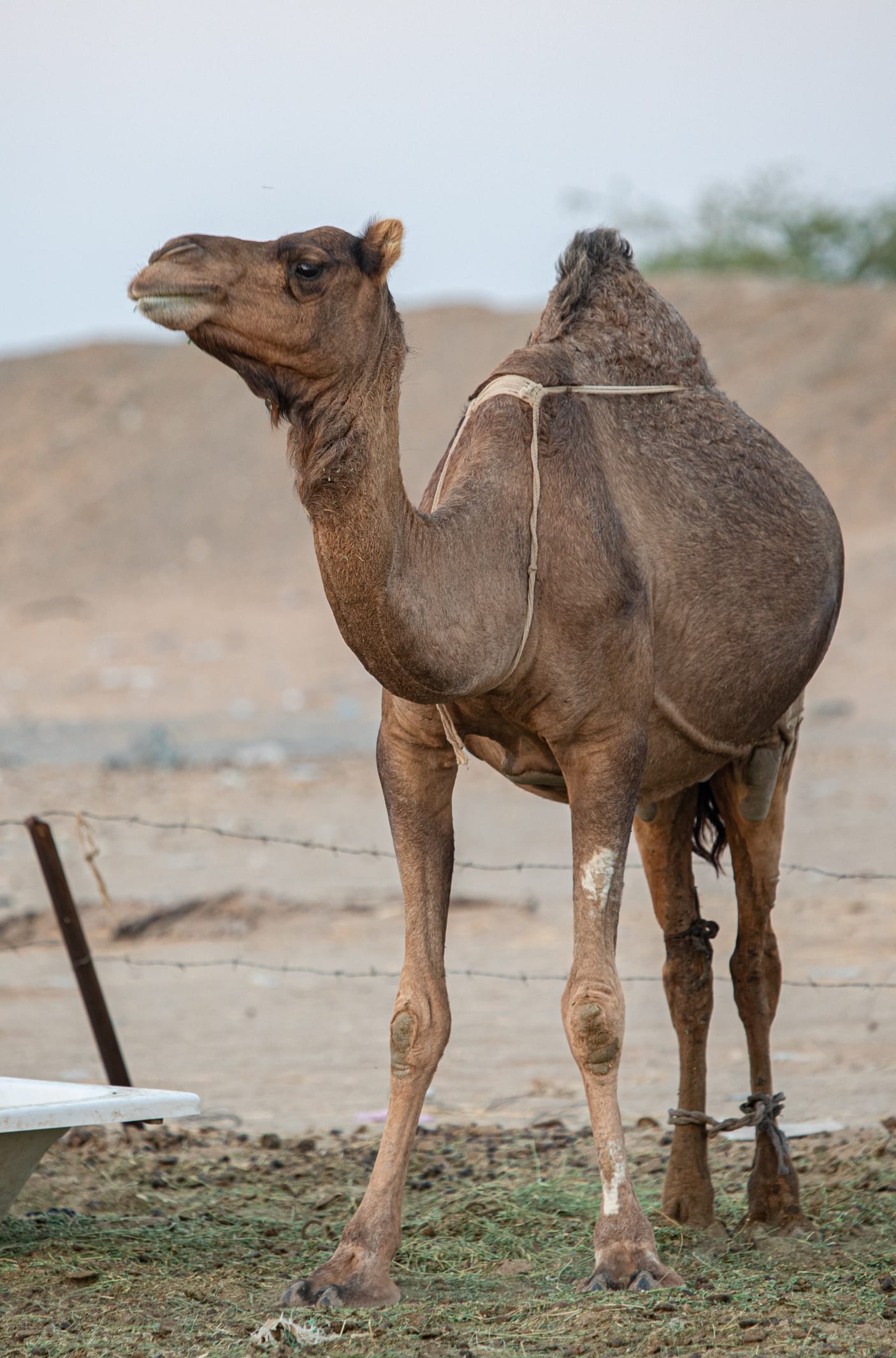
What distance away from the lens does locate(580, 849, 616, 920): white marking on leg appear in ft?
14.3

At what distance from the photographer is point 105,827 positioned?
12.8 meters

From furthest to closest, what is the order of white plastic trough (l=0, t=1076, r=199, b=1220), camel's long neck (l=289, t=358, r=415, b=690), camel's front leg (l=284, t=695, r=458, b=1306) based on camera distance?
white plastic trough (l=0, t=1076, r=199, b=1220), camel's front leg (l=284, t=695, r=458, b=1306), camel's long neck (l=289, t=358, r=415, b=690)

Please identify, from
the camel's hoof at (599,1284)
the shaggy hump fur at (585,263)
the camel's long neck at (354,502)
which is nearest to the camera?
the camel's long neck at (354,502)

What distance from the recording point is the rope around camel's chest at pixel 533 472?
4266mm

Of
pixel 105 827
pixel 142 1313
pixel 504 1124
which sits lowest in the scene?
pixel 142 1313

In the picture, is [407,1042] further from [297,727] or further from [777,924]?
[297,727]

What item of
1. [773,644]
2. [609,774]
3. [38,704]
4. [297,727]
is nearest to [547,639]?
[609,774]

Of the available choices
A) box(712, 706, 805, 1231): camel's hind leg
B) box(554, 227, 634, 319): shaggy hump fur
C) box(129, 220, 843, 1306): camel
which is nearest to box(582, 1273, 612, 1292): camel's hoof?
box(129, 220, 843, 1306): camel

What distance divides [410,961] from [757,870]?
165 cm

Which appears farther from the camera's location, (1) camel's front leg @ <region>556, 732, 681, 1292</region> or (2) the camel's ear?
(1) camel's front leg @ <region>556, 732, 681, 1292</region>

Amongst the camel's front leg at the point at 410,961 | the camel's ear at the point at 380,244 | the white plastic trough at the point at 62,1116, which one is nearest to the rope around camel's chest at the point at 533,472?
the camel's front leg at the point at 410,961

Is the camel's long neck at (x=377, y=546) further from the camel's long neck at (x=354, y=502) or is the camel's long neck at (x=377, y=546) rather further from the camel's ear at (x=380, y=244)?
the camel's ear at (x=380, y=244)

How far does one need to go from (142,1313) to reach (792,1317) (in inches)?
65.4

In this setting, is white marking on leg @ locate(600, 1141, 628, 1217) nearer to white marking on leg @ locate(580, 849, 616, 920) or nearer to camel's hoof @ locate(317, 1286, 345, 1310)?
white marking on leg @ locate(580, 849, 616, 920)
